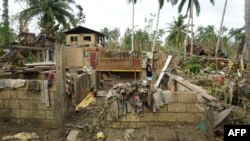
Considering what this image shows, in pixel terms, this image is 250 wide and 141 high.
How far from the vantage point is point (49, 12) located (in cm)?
3055

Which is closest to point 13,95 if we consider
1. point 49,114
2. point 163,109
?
point 49,114

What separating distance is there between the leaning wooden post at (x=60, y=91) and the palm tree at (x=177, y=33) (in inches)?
1251

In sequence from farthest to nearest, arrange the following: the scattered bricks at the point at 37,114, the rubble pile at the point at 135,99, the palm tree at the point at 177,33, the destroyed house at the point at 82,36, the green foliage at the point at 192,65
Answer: the palm tree at the point at 177,33 < the destroyed house at the point at 82,36 < the green foliage at the point at 192,65 < the scattered bricks at the point at 37,114 < the rubble pile at the point at 135,99

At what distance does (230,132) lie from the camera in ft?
15.2

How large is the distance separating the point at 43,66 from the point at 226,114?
324 inches

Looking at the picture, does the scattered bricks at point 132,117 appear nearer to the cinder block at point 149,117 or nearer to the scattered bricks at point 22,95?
the cinder block at point 149,117

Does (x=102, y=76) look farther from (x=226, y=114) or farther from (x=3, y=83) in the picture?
(x=226, y=114)

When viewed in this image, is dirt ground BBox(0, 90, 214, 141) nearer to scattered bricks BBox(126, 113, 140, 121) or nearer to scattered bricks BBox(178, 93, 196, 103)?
scattered bricks BBox(126, 113, 140, 121)

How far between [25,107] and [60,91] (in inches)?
41.4

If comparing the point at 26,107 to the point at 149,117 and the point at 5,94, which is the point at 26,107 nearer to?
the point at 5,94

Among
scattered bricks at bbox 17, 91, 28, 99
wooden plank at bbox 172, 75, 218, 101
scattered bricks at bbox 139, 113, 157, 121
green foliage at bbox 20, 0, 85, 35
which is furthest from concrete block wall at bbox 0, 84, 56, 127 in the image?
green foliage at bbox 20, 0, 85, 35

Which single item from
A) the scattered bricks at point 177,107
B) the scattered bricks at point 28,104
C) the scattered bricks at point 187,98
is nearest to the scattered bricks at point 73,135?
the scattered bricks at point 28,104

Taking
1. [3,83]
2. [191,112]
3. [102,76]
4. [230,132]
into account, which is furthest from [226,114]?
[102,76]

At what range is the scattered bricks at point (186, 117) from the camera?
712 cm
